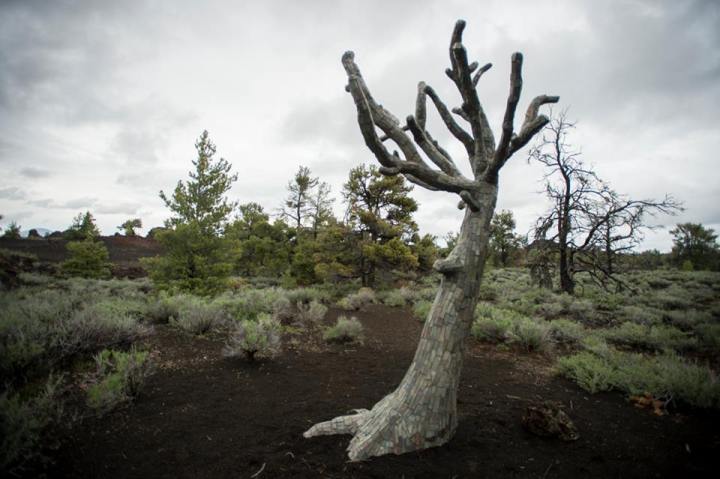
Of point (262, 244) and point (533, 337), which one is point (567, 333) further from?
point (262, 244)

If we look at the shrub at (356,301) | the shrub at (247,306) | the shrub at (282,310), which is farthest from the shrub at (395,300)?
the shrub at (247,306)

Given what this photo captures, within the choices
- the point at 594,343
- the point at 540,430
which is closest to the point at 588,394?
the point at 540,430

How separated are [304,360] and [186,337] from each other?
2848 millimetres

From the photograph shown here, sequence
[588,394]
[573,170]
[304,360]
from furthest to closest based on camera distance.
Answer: [573,170] < [304,360] < [588,394]

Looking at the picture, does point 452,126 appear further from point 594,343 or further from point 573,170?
point 573,170

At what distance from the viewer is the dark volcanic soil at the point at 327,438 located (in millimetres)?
2773

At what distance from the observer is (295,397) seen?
4344 millimetres

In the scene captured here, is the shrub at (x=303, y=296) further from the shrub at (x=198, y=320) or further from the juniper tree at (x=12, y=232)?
the juniper tree at (x=12, y=232)

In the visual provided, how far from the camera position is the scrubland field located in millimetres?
2814

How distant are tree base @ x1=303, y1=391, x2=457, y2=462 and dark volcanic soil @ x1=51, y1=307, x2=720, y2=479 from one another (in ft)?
0.29

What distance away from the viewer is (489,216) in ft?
10.7

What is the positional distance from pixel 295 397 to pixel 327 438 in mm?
Result: 1277

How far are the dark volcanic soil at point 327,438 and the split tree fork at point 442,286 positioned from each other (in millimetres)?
190

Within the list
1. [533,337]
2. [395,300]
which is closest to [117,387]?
[533,337]
